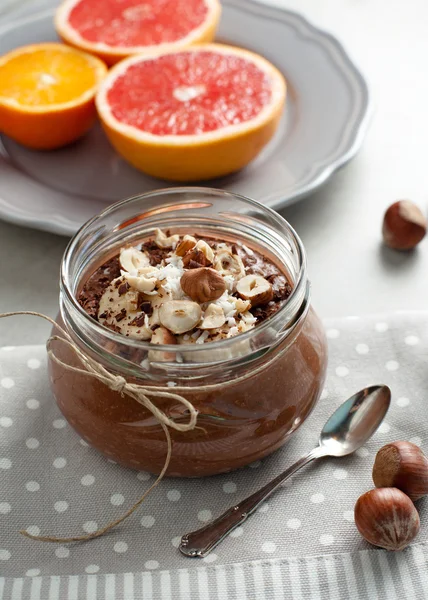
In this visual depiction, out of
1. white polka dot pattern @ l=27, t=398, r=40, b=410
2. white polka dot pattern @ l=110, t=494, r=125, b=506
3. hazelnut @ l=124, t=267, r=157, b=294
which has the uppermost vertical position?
hazelnut @ l=124, t=267, r=157, b=294

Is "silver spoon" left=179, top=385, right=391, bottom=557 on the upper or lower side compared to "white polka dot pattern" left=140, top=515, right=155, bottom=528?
upper

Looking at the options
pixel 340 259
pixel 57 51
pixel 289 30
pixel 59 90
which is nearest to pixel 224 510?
pixel 340 259

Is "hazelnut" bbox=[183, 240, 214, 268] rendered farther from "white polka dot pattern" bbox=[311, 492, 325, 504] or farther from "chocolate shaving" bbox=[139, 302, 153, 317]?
"white polka dot pattern" bbox=[311, 492, 325, 504]

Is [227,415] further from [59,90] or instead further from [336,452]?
[59,90]

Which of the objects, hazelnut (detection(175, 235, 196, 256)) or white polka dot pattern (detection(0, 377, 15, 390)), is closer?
hazelnut (detection(175, 235, 196, 256))

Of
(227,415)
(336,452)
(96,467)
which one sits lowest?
(96,467)

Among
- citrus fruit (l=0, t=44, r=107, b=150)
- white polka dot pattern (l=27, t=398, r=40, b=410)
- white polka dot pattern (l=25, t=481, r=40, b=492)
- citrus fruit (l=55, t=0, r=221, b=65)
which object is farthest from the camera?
citrus fruit (l=55, t=0, r=221, b=65)

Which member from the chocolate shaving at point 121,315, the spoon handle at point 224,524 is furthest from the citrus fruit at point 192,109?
the spoon handle at point 224,524

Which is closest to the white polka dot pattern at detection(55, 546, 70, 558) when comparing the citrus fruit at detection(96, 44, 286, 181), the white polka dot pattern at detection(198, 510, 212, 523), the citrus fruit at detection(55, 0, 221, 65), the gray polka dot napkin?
the gray polka dot napkin
